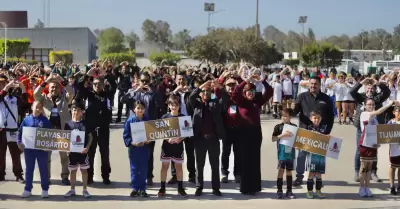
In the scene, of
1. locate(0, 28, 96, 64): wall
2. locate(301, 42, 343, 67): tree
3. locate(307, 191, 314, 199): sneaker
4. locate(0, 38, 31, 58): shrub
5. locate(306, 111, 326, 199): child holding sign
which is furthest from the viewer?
locate(0, 28, 96, 64): wall

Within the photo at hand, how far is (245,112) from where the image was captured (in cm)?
927

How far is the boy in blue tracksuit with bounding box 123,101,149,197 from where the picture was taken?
8.84 m

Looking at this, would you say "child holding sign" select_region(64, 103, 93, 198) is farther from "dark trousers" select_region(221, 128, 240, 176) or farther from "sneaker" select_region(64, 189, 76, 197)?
"dark trousers" select_region(221, 128, 240, 176)

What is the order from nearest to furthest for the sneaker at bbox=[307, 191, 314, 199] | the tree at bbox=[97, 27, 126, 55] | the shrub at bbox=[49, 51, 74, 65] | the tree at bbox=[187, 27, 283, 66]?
1. the sneaker at bbox=[307, 191, 314, 199]
2. the tree at bbox=[187, 27, 283, 66]
3. the shrub at bbox=[49, 51, 74, 65]
4. the tree at bbox=[97, 27, 126, 55]

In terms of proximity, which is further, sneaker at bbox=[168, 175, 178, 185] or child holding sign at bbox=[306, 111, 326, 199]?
sneaker at bbox=[168, 175, 178, 185]

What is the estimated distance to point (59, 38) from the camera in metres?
77.9

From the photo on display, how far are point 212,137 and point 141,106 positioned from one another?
1257 millimetres

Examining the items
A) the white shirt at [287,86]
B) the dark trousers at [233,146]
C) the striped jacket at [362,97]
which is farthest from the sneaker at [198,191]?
the white shirt at [287,86]

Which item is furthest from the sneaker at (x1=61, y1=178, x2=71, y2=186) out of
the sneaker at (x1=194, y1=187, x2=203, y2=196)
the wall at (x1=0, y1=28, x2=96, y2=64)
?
the wall at (x1=0, y1=28, x2=96, y2=64)

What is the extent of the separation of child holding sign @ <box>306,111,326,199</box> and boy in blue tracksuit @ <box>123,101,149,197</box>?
2626mm

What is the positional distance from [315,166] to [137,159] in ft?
9.30

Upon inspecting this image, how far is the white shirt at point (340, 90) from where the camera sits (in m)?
18.8

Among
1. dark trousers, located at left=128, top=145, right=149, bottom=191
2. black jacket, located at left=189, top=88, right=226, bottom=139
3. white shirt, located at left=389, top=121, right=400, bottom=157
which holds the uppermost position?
black jacket, located at left=189, top=88, right=226, bottom=139

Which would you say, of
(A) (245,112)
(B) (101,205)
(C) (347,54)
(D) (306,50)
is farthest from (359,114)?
(C) (347,54)
